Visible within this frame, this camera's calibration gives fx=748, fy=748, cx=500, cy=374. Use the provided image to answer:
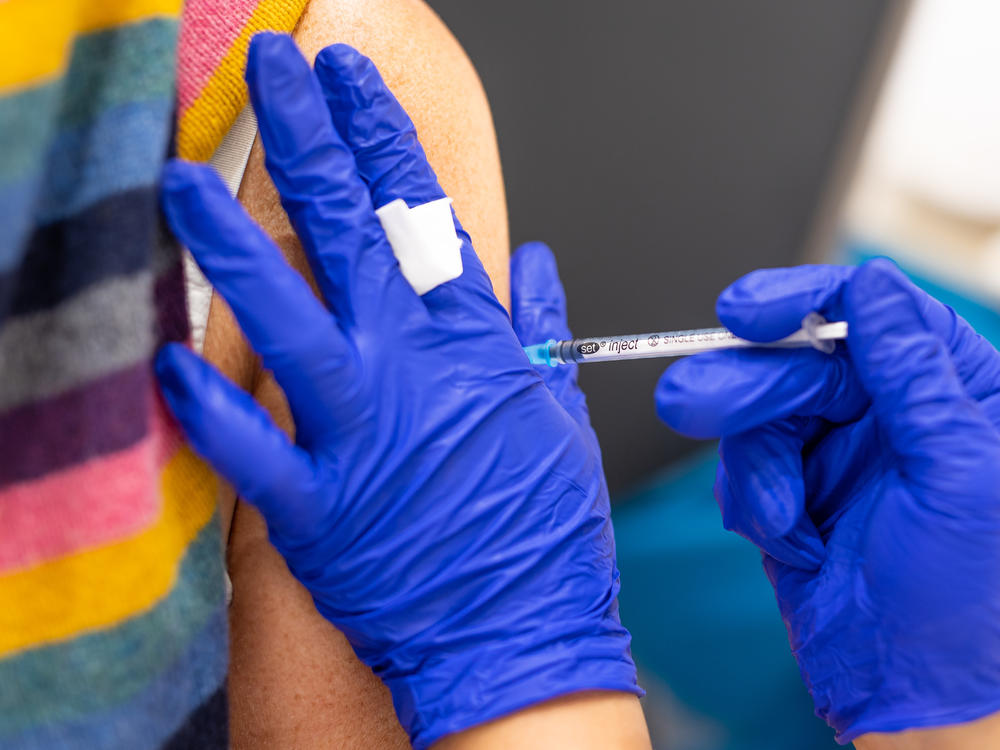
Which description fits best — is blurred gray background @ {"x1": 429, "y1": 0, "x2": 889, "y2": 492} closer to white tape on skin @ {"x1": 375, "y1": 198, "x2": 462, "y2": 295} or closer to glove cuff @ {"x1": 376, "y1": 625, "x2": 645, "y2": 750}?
white tape on skin @ {"x1": 375, "y1": 198, "x2": 462, "y2": 295}

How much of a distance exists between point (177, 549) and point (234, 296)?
0.22 m

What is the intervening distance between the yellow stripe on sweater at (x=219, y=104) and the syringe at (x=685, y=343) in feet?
1.49

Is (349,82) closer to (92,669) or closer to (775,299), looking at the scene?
(775,299)

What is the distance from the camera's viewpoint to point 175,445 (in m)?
0.65

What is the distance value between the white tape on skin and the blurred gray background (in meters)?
0.67

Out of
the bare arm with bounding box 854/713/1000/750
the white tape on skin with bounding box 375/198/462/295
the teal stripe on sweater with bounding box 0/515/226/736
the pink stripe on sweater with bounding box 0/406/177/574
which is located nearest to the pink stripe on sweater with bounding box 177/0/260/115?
the white tape on skin with bounding box 375/198/462/295

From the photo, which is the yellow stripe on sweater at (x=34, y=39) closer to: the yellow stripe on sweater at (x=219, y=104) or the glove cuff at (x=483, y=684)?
the yellow stripe on sweater at (x=219, y=104)

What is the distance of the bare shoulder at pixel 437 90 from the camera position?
87cm

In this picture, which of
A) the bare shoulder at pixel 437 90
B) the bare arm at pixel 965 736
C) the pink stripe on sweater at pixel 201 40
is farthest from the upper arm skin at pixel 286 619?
the bare arm at pixel 965 736

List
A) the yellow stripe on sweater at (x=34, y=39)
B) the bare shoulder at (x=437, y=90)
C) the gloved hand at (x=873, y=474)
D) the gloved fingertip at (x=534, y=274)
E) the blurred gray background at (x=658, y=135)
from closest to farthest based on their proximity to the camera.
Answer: the yellow stripe on sweater at (x=34, y=39)
the gloved hand at (x=873, y=474)
the bare shoulder at (x=437, y=90)
the gloved fingertip at (x=534, y=274)
the blurred gray background at (x=658, y=135)

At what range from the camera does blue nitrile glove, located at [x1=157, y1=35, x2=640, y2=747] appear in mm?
668

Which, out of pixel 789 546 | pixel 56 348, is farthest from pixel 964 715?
pixel 56 348

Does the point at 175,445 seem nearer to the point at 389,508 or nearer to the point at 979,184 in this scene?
the point at 389,508

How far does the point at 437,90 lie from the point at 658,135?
78 cm
